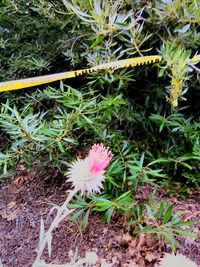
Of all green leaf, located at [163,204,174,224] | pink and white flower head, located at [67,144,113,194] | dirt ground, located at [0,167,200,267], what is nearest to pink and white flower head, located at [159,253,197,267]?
pink and white flower head, located at [67,144,113,194]

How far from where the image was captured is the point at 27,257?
2.02m

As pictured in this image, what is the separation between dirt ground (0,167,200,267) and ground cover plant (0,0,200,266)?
0.17 feet

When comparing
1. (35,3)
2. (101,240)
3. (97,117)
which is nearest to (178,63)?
(97,117)

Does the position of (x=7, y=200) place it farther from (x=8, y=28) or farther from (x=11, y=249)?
(x=8, y=28)

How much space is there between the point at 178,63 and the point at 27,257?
1153 millimetres

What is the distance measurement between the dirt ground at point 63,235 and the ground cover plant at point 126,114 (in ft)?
0.17

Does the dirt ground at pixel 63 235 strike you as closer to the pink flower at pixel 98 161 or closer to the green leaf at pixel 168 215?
the green leaf at pixel 168 215

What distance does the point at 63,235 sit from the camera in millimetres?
2070

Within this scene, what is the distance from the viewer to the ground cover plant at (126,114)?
188 centimetres

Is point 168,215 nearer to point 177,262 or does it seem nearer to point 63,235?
point 63,235

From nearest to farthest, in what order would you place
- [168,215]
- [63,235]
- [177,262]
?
[177,262] < [168,215] < [63,235]

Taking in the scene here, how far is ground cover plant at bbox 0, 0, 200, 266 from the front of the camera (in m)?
1.88

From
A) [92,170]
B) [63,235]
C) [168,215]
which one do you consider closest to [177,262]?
[92,170]

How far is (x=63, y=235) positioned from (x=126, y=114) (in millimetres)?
681
